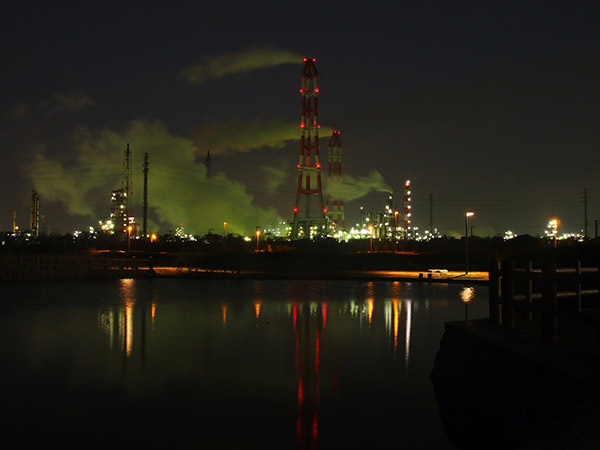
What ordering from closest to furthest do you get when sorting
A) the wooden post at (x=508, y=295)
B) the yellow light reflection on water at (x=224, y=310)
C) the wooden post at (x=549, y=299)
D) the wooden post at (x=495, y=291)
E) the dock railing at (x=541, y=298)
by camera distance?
1. the dock railing at (x=541, y=298)
2. the wooden post at (x=549, y=299)
3. the wooden post at (x=508, y=295)
4. the wooden post at (x=495, y=291)
5. the yellow light reflection on water at (x=224, y=310)

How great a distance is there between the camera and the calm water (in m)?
7.40

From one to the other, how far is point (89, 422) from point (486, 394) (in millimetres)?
4919

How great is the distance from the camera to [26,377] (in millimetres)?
10031

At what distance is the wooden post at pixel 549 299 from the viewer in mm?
8000

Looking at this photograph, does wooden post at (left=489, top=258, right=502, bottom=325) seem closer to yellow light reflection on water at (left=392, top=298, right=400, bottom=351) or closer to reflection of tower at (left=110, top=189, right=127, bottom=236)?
yellow light reflection on water at (left=392, top=298, right=400, bottom=351)

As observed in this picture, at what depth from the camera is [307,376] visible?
10.2 m

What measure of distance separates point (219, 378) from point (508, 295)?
15.4ft

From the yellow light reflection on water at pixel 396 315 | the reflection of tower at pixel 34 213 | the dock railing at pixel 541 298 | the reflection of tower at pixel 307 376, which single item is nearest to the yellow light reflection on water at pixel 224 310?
the reflection of tower at pixel 307 376

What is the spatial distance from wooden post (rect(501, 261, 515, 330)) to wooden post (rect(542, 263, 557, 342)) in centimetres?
90

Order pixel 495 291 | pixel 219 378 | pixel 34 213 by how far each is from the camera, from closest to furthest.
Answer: pixel 219 378
pixel 495 291
pixel 34 213

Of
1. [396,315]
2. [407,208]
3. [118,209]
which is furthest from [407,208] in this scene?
[396,315]

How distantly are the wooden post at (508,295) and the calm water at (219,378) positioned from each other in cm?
159

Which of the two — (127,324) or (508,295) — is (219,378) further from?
(127,324)

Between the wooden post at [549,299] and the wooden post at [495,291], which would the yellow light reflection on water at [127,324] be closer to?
the wooden post at [495,291]
